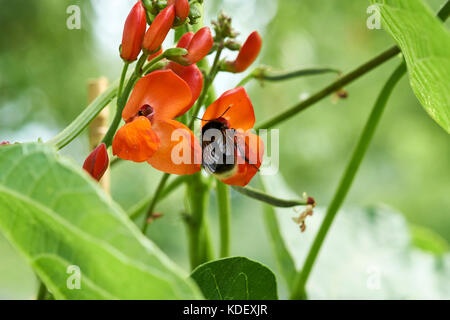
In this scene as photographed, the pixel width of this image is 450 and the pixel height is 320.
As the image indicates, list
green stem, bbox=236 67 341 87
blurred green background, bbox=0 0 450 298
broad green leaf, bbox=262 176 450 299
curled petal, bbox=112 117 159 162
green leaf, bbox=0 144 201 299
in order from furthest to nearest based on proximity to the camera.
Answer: blurred green background, bbox=0 0 450 298
broad green leaf, bbox=262 176 450 299
green stem, bbox=236 67 341 87
curled petal, bbox=112 117 159 162
green leaf, bbox=0 144 201 299

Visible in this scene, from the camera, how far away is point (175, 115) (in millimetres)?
410

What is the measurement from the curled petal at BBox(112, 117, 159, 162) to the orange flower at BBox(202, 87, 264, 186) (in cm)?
6

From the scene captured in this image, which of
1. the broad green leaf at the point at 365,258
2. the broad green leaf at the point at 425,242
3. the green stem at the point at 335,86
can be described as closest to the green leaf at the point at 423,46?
the green stem at the point at 335,86

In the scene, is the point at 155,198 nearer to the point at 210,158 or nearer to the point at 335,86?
the point at 210,158

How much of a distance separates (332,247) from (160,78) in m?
0.60

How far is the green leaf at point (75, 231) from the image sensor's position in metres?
0.27

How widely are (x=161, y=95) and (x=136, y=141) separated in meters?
0.04

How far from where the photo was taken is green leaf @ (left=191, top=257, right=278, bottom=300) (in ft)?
1.43

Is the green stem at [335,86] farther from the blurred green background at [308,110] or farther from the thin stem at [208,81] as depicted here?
the blurred green background at [308,110]

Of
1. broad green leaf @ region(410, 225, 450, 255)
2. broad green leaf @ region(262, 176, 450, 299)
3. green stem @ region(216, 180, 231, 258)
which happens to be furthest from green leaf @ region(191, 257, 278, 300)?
broad green leaf @ region(410, 225, 450, 255)

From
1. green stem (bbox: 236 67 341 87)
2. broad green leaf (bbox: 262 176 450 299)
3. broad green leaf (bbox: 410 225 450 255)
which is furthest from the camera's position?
broad green leaf (bbox: 410 225 450 255)

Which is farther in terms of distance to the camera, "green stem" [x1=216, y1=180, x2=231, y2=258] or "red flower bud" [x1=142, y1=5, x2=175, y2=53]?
"green stem" [x1=216, y1=180, x2=231, y2=258]

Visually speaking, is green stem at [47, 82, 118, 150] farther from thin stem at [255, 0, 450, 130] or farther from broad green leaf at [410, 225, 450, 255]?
broad green leaf at [410, 225, 450, 255]
